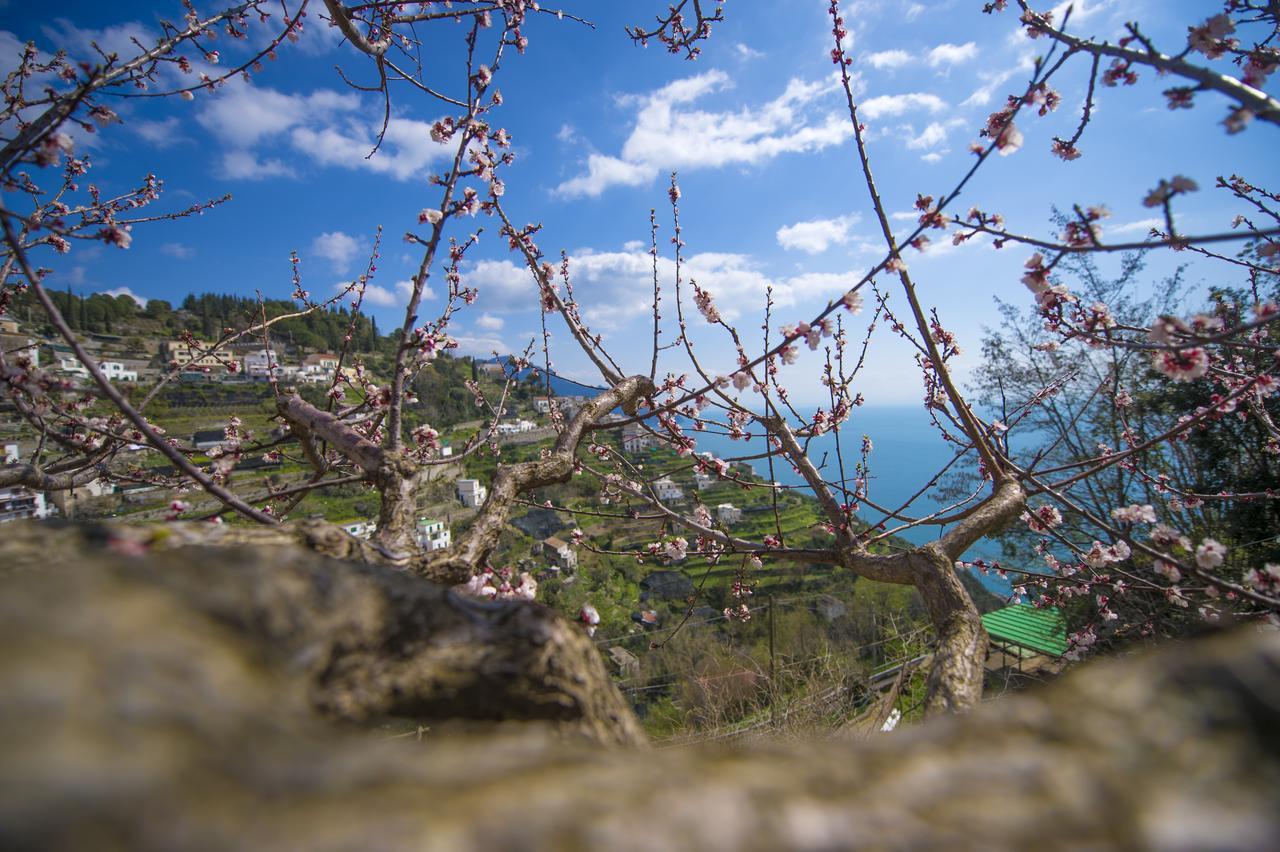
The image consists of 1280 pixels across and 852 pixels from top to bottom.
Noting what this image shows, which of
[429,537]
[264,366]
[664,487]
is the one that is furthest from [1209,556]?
[429,537]

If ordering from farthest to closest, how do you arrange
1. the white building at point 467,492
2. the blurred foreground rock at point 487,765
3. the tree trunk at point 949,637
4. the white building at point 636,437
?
1. the white building at point 467,492
2. the white building at point 636,437
3. the tree trunk at point 949,637
4. the blurred foreground rock at point 487,765

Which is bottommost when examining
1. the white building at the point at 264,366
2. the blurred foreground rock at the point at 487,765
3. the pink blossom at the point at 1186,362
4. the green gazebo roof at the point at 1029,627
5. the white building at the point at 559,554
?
the white building at the point at 559,554

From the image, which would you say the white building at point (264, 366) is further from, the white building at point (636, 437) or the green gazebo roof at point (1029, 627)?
the green gazebo roof at point (1029, 627)

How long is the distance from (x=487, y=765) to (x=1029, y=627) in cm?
1504

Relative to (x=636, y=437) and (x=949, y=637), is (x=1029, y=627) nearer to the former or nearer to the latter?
(x=636, y=437)

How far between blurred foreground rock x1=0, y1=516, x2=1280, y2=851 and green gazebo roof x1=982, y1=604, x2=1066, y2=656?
1215 centimetres

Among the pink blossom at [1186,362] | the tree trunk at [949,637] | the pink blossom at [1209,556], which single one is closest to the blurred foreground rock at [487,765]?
the tree trunk at [949,637]

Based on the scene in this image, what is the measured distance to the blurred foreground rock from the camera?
0.33 metres

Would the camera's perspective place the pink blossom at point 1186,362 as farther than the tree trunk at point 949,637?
Yes

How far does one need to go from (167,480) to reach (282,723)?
3343 millimetres

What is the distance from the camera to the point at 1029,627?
1140 centimetres

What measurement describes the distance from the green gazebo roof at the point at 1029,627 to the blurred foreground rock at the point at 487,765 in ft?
39.9

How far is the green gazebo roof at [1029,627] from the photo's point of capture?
396 inches

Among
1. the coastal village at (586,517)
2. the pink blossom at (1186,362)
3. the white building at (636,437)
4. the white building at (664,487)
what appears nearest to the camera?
the pink blossom at (1186,362)
